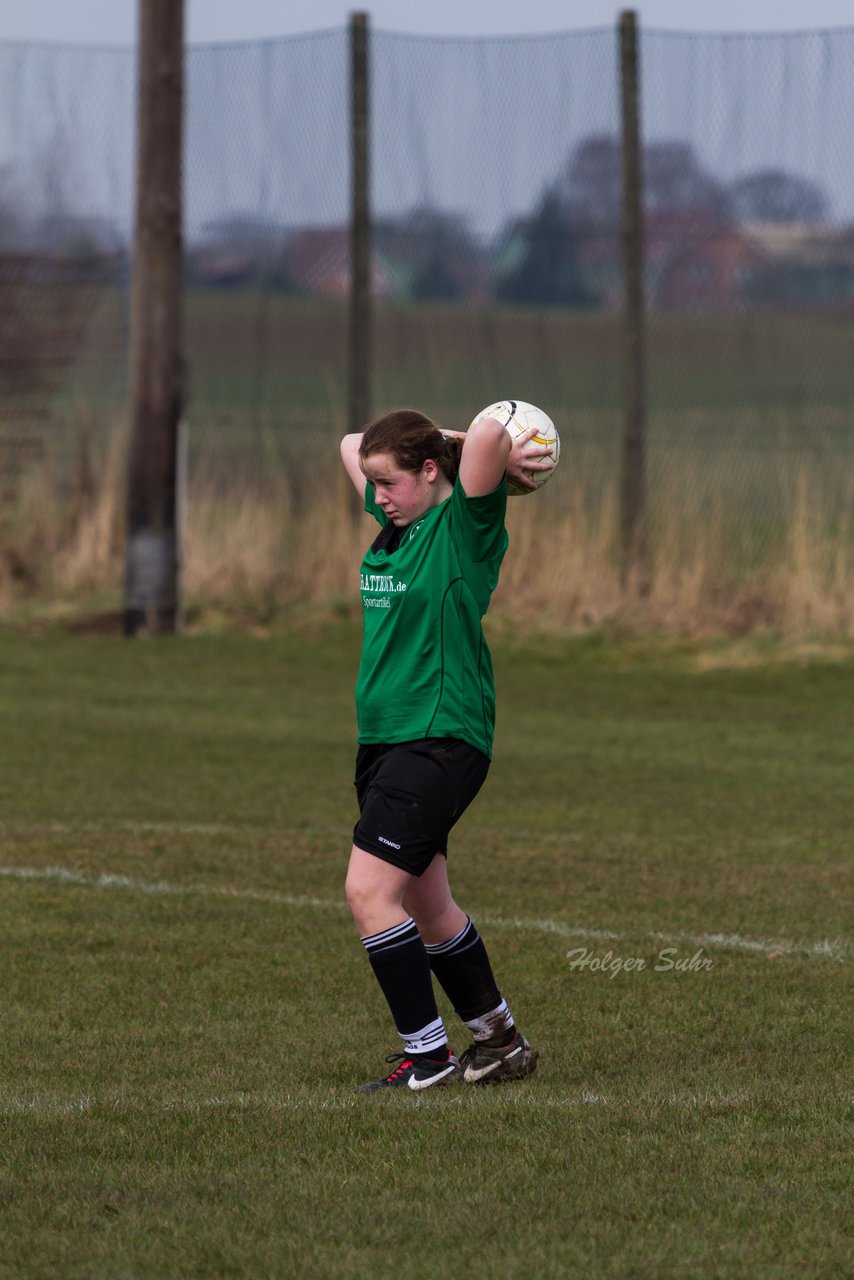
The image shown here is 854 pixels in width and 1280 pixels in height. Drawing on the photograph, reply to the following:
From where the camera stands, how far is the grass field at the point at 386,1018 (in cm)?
412

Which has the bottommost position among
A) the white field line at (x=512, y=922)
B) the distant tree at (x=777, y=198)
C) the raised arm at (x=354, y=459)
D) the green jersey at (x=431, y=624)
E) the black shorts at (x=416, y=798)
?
the white field line at (x=512, y=922)

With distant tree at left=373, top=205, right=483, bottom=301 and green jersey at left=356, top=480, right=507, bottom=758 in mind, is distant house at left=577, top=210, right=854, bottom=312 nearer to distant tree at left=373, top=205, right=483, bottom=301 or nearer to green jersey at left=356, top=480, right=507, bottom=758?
distant tree at left=373, top=205, right=483, bottom=301

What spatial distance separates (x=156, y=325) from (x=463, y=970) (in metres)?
11.5

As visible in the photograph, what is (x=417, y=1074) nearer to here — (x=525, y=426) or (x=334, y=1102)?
(x=334, y=1102)

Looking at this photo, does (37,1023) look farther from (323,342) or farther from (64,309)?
(64,309)

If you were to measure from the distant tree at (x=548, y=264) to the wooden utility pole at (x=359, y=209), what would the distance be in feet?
4.17

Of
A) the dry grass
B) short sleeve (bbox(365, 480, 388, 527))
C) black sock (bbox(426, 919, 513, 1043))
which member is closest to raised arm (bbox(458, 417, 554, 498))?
short sleeve (bbox(365, 480, 388, 527))

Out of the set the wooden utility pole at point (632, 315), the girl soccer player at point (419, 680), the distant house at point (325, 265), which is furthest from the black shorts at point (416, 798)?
the distant house at point (325, 265)

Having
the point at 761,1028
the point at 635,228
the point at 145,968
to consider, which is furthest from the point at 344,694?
the point at 761,1028

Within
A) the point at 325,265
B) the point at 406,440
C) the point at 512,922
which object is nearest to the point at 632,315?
the point at 325,265

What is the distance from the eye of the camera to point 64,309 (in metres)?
20.9

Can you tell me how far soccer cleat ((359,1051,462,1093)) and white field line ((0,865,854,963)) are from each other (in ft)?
6.00

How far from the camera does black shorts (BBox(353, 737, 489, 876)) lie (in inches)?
203

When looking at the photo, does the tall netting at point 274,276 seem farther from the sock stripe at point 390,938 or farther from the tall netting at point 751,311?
the sock stripe at point 390,938
